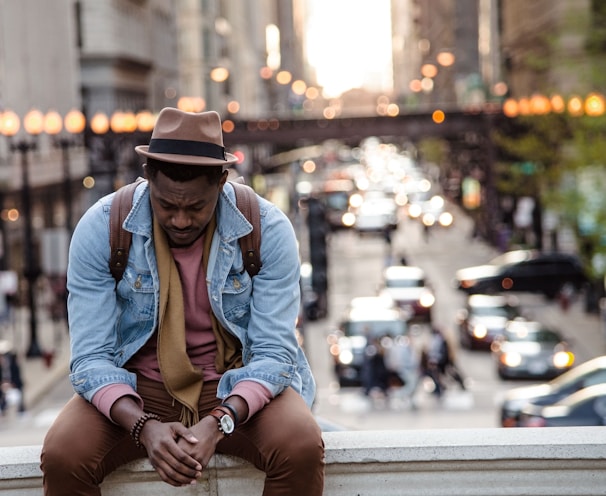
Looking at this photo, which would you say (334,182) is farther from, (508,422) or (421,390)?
(508,422)

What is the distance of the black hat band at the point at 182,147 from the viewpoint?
16.8 ft

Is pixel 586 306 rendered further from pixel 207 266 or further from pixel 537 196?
pixel 207 266

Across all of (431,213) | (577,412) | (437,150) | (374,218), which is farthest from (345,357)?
(437,150)

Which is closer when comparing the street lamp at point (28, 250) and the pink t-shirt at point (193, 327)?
the pink t-shirt at point (193, 327)

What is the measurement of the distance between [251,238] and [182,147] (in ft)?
1.48

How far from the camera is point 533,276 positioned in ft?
152

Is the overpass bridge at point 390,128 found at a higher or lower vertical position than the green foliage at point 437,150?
higher

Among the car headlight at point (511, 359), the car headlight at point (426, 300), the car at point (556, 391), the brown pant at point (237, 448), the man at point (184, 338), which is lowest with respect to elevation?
the car headlight at point (426, 300)

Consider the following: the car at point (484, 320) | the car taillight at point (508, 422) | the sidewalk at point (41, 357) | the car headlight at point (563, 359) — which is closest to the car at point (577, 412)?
the car taillight at point (508, 422)

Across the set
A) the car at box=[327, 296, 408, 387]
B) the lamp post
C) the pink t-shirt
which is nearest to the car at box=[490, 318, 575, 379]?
the car at box=[327, 296, 408, 387]

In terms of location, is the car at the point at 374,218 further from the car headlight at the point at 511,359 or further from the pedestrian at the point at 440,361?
the pedestrian at the point at 440,361

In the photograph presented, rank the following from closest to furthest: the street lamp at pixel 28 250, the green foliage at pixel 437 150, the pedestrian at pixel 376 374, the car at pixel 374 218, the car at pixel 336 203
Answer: the pedestrian at pixel 376 374
the street lamp at pixel 28 250
the car at pixel 374 218
the car at pixel 336 203
the green foliage at pixel 437 150

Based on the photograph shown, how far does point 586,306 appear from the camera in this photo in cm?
4244

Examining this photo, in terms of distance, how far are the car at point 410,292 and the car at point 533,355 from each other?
9.96m
